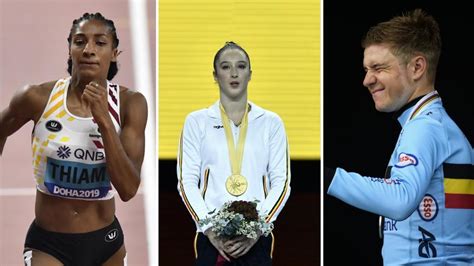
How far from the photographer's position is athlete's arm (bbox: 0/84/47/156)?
5.99m

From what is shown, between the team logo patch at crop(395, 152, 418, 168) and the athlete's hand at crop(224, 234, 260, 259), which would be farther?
the athlete's hand at crop(224, 234, 260, 259)

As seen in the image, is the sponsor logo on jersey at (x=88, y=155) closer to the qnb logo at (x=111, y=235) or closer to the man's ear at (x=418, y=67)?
the qnb logo at (x=111, y=235)

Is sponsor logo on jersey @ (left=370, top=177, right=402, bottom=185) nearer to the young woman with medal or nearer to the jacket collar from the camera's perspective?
the young woman with medal

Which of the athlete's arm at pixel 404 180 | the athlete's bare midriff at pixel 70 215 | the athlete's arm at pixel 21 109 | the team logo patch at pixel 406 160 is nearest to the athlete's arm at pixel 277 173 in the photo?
the athlete's bare midriff at pixel 70 215

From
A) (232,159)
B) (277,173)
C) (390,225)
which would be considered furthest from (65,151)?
(390,225)

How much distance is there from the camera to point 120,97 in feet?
19.9

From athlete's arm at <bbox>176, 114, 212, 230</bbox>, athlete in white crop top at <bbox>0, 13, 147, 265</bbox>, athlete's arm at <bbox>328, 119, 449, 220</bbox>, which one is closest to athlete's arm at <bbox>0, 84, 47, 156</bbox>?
athlete in white crop top at <bbox>0, 13, 147, 265</bbox>

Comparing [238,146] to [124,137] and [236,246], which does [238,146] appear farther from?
[124,137]

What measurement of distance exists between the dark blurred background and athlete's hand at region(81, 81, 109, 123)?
63.3 inches

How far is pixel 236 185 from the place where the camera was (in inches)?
255

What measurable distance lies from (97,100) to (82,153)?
13.6 inches

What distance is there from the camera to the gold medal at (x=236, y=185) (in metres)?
6.47

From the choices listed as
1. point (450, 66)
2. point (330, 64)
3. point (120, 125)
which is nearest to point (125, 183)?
point (120, 125)

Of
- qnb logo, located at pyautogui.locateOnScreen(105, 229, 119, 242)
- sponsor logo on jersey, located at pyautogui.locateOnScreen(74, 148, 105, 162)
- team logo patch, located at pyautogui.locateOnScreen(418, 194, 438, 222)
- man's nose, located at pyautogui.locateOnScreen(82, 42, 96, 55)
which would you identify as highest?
man's nose, located at pyautogui.locateOnScreen(82, 42, 96, 55)
